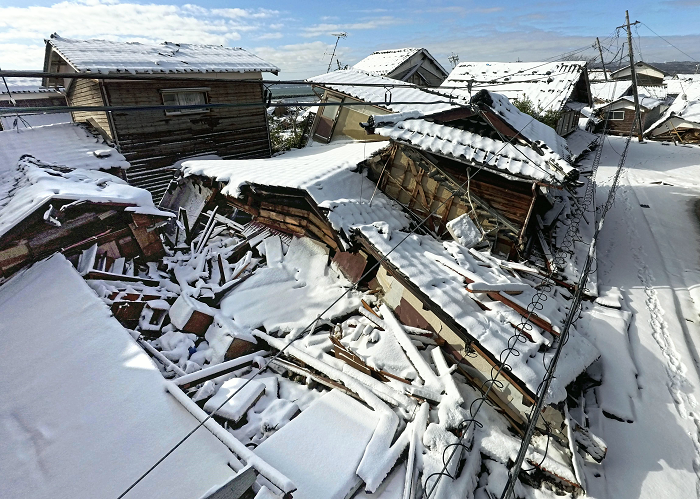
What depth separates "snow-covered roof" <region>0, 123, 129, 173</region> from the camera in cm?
1165

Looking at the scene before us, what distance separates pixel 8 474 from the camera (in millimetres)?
Answer: 3834

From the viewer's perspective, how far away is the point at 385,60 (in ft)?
85.9

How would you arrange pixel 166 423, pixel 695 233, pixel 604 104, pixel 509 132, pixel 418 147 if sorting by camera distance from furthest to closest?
pixel 604 104 → pixel 695 233 → pixel 509 132 → pixel 418 147 → pixel 166 423

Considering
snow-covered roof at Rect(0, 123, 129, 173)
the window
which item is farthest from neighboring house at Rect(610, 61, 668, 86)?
snow-covered roof at Rect(0, 123, 129, 173)

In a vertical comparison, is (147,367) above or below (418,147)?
below

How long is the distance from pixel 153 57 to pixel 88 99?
2984 millimetres

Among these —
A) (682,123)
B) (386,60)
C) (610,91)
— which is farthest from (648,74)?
(386,60)

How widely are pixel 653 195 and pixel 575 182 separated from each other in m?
11.1

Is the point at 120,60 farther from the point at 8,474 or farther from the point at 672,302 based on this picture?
the point at 672,302

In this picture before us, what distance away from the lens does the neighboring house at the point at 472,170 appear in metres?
7.88

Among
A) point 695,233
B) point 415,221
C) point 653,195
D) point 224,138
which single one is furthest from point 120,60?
point 653,195

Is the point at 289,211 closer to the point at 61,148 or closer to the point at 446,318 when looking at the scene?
the point at 446,318

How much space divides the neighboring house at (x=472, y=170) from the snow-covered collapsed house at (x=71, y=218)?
238 inches

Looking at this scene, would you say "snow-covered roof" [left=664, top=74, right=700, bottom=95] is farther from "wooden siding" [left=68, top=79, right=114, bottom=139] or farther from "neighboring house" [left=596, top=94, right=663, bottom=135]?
"wooden siding" [left=68, top=79, right=114, bottom=139]
